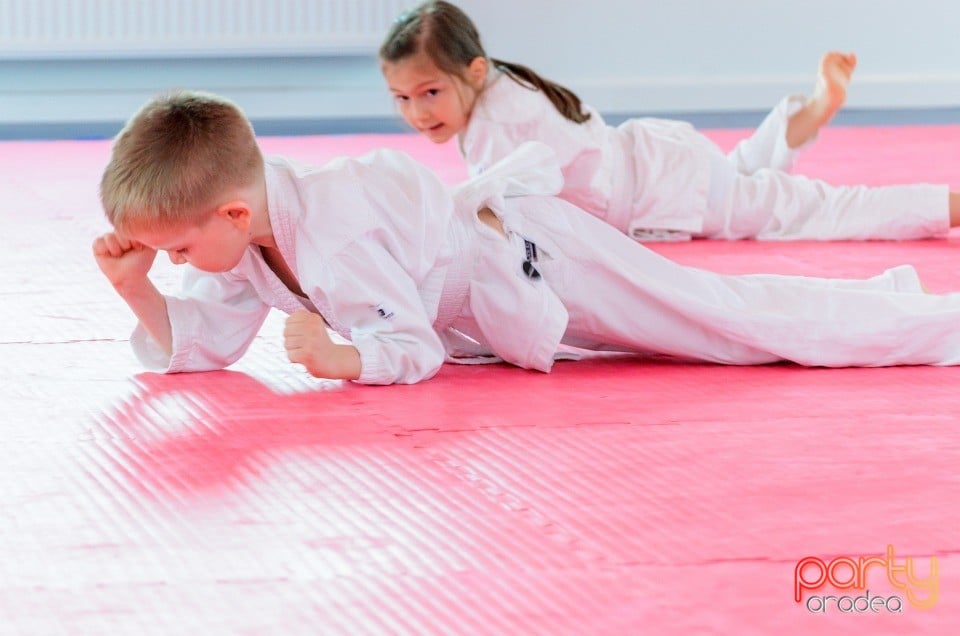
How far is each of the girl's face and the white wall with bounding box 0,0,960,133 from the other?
257cm

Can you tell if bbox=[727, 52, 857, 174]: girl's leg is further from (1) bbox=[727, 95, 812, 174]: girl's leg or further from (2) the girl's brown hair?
Result: (2) the girl's brown hair

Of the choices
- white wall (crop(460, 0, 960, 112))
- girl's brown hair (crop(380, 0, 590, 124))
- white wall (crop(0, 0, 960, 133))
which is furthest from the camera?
white wall (crop(460, 0, 960, 112))

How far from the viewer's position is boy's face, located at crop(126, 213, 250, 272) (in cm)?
142

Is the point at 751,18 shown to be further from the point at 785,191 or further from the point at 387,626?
the point at 387,626

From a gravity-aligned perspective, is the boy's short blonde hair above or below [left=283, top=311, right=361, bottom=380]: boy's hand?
above

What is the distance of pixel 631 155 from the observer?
8.85ft

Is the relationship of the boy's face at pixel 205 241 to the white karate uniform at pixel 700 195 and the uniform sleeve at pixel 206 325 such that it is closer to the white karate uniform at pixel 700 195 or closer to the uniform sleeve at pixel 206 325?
the uniform sleeve at pixel 206 325

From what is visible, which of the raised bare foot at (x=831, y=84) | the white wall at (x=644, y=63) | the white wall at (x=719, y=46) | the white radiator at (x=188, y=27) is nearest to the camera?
the raised bare foot at (x=831, y=84)

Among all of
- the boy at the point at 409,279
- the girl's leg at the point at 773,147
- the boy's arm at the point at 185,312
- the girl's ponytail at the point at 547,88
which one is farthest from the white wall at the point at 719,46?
the boy's arm at the point at 185,312

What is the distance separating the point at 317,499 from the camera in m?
1.18

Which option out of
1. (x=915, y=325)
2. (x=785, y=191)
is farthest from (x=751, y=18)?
(x=915, y=325)

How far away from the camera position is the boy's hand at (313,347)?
147 cm

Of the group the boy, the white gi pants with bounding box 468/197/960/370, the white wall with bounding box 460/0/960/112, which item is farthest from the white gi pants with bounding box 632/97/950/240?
the white wall with bounding box 460/0/960/112

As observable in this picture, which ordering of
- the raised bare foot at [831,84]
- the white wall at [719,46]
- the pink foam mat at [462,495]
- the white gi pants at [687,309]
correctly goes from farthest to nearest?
the white wall at [719,46] < the raised bare foot at [831,84] < the white gi pants at [687,309] < the pink foam mat at [462,495]
